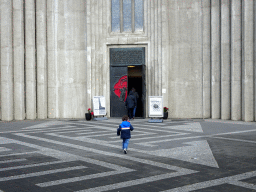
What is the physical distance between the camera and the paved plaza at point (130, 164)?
6.25 metres

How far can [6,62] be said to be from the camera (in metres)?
21.8

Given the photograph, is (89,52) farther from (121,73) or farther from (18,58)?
(18,58)

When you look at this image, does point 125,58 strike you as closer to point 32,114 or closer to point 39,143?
point 32,114

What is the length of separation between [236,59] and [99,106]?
30.6 feet

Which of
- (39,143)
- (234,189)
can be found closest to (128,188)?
(234,189)

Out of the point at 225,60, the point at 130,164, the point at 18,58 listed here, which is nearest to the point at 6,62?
the point at 18,58

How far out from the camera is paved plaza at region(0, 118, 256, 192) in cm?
625

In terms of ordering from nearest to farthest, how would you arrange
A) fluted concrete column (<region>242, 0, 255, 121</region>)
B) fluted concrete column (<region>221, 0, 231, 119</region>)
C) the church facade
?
→ fluted concrete column (<region>242, 0, 255, 121</region>)
fluted concrete column (<region>221, 0, 231, 119</region>)
the church facade

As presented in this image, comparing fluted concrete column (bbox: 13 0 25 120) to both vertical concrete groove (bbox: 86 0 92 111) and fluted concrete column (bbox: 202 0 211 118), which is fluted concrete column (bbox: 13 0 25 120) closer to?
vertical concrete groove (bbox: 86 0 92 111)

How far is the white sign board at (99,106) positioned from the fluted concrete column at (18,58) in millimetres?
4983

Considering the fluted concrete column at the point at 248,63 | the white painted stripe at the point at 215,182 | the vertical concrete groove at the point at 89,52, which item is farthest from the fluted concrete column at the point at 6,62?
the white painted stripe at the point at 215,182

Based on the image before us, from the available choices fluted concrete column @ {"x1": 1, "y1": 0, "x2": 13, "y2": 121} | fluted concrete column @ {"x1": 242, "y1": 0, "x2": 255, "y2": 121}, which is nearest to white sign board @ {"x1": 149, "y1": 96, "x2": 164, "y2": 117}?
fluted concrete column @ {"x1": 242, "y1": 0, "x2": 255, "y2": 121}

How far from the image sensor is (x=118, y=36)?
23.1m

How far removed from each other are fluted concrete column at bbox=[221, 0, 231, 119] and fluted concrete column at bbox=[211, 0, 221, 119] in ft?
1.40
